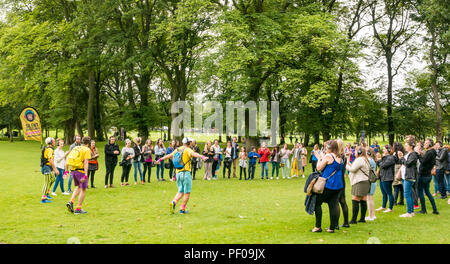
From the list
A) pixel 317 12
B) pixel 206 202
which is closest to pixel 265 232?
pixel 206 202

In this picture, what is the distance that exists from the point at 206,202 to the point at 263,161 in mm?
7748

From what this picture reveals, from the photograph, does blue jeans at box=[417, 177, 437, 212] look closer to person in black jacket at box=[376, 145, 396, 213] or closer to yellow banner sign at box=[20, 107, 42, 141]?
person in black jacket at box=[376, 145, 396, 213]

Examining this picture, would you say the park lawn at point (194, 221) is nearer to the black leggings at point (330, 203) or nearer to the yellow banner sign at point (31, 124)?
the black leggings at point (330, 203)

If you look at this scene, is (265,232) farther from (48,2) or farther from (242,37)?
(48,2)

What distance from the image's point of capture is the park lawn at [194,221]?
7004mm

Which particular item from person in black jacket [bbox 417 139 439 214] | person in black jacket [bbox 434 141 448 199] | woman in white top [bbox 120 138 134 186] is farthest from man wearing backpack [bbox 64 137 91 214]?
person in black jacket [bbox 434 141 448 199]

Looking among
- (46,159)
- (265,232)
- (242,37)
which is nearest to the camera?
(265,232)

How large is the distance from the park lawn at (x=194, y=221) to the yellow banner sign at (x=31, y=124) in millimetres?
1983

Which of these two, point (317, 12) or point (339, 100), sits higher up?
point (317, 12)

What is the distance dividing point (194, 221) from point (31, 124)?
24.4 ft

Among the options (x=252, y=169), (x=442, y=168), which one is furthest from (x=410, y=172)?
(x=252, y=169)

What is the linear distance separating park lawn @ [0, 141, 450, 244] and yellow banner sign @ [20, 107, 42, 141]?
198 centimetres

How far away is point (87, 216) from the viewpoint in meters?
9.11

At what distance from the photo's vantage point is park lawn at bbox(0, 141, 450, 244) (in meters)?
7.00
